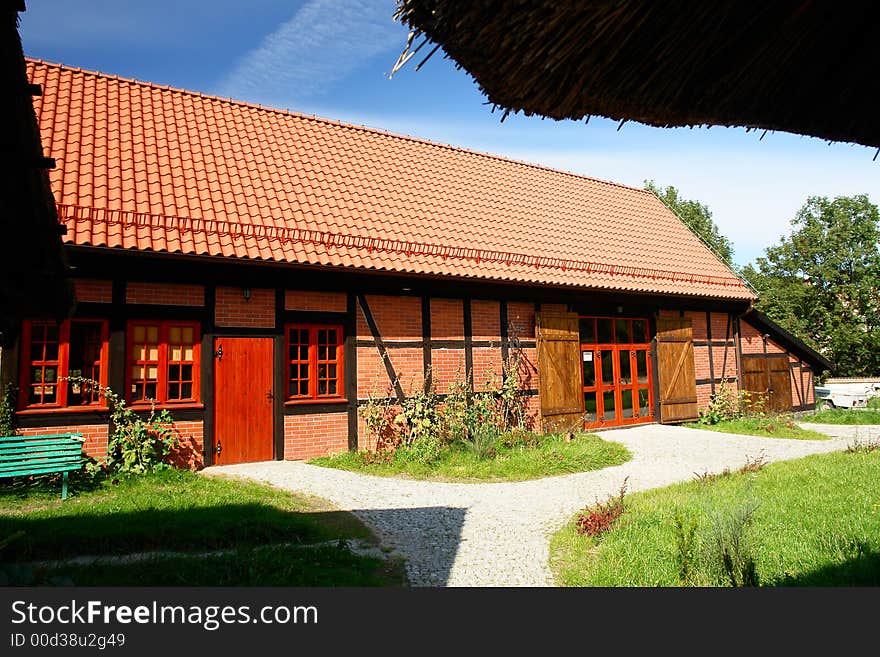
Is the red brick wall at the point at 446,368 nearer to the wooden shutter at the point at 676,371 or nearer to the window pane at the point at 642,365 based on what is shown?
the window pane at the point at 642,365

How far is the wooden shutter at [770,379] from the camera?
14.1m

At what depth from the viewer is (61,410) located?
7012 millimetres

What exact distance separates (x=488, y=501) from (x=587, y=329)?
6166mm

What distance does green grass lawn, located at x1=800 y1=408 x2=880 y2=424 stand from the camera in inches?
548

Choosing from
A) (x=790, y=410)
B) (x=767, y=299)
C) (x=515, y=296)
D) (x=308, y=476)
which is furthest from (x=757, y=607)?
(x=767, y=299)

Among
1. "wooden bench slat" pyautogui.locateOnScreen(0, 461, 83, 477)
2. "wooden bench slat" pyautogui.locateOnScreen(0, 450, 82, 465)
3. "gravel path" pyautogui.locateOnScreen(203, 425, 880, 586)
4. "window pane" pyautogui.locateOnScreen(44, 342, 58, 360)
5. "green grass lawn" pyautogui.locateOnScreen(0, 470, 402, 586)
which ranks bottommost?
"gravel path" pyautogui.locateOnScreen(203, 425, 880, 586)

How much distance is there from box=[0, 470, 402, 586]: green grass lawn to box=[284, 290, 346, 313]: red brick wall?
110 inches

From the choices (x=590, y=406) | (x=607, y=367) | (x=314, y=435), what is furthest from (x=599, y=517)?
(x=607, y=367)

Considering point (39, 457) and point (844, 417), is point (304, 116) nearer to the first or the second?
point (39, 457)

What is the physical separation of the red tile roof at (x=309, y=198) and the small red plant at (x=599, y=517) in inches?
186

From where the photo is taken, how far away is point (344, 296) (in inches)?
356

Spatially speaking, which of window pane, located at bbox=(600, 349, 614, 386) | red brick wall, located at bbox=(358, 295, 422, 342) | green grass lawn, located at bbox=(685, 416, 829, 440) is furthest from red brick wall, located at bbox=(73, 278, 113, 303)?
green grass lawn, located at bbox=(685, 416, 829, 440)

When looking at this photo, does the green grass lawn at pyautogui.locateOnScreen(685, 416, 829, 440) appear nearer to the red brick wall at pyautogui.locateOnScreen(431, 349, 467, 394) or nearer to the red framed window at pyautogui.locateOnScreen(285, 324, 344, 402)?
the red brick wall at pyautogui.locateOnScreen(431, 349, 467, 394)

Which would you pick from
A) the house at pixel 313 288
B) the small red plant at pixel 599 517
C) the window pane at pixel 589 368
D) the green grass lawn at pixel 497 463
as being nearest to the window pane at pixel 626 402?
the house at pixel 313 288
